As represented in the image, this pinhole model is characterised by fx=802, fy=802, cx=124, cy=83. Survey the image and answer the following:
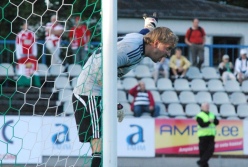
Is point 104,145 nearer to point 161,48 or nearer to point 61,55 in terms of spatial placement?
point 161,48

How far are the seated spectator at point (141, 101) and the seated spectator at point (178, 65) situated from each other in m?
1.48

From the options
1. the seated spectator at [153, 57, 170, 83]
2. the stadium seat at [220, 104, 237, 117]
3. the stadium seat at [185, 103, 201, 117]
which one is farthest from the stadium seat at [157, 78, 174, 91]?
the stadium seat at [220, 104, 237, 117]

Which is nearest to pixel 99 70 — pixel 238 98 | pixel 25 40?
pixel 25 40

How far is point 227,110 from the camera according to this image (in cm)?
1758

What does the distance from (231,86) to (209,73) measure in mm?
613

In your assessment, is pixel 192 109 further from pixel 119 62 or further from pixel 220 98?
pixel 119 62

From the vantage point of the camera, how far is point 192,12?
26.4 metres

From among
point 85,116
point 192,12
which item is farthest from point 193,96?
point 85,116

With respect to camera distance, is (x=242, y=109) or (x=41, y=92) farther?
(x=242, y=109)

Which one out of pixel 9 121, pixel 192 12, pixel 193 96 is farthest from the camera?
pixel 192 12

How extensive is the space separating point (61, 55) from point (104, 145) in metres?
10.3

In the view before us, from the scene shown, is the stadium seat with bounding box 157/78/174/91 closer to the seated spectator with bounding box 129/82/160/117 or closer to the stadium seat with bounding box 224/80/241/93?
the seated spectator with bounding box 129/82/160/117

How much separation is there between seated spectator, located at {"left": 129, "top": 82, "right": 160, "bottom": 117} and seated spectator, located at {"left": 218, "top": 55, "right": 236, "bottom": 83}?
8.10ft

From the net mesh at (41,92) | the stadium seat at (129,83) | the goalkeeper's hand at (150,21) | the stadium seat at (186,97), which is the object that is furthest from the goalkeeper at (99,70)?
the stadium seat at (186,97)
